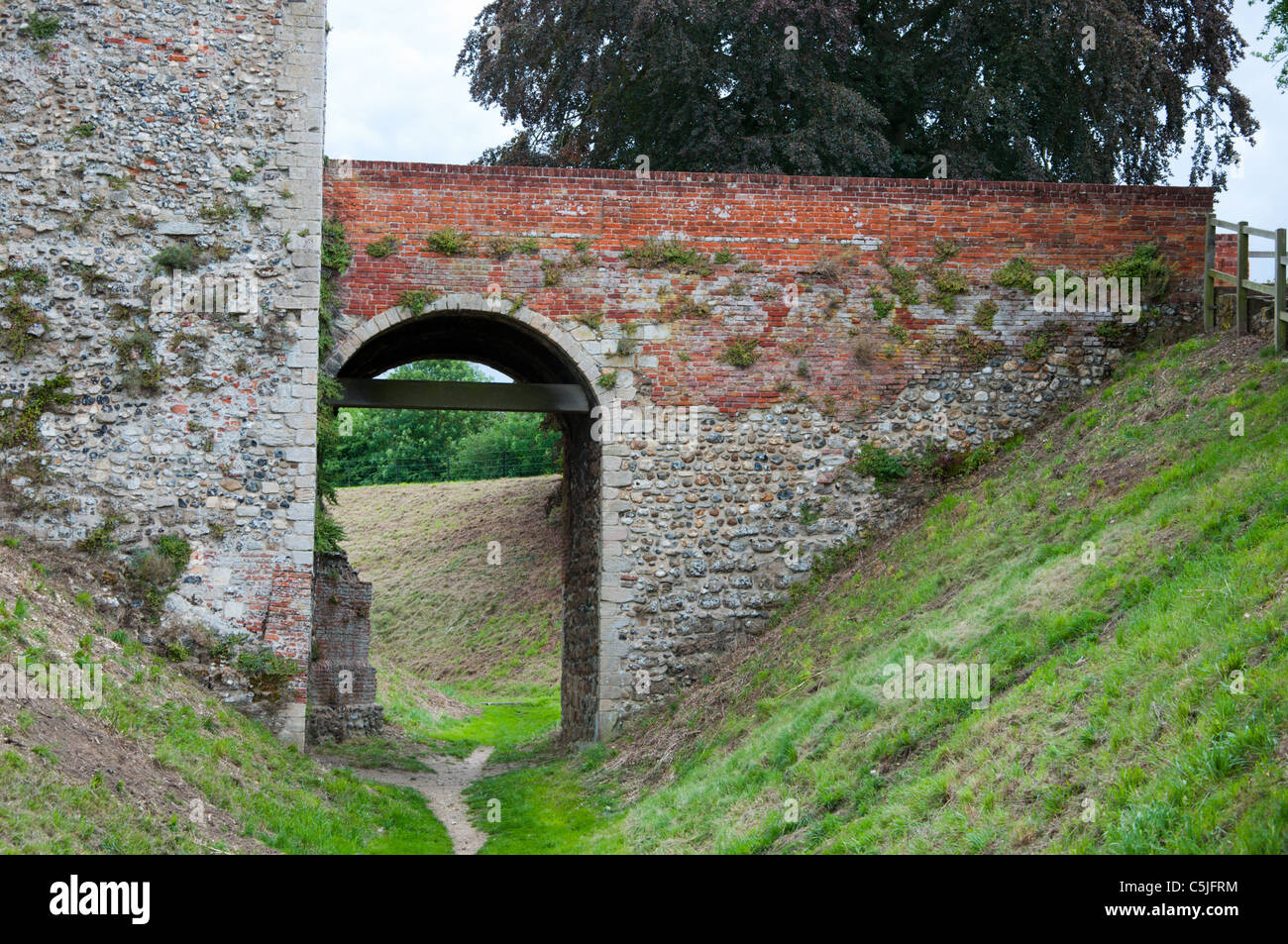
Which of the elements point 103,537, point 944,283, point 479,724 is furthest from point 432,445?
point 103,537

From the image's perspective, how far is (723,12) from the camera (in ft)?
63.1

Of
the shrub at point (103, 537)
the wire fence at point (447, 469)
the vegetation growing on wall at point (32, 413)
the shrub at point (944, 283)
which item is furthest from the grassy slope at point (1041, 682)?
the wire fence at point (447, 469)

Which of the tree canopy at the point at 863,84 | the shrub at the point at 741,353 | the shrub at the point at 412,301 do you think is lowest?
the shrub at the point at 741,353

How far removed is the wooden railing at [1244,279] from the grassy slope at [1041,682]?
0.54 meters

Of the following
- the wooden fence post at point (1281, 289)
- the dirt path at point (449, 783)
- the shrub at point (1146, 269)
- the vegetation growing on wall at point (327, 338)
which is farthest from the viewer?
the shrub at point (1146, 269)

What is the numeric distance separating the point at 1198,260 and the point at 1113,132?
5.51m

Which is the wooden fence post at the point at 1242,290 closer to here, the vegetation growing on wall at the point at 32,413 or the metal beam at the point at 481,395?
the metal beam at the point at 481,395

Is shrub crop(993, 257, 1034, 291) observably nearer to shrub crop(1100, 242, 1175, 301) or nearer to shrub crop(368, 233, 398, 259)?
shrub crop(1100, 242, 1175, 301)

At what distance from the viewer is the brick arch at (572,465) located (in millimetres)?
13625

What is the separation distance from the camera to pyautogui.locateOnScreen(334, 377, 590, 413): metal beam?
14.3m

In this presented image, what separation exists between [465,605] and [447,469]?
1843 cm

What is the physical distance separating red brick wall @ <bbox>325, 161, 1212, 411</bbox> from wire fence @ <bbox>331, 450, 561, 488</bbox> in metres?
26.7

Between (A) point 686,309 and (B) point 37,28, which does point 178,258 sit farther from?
(A) point 686,309

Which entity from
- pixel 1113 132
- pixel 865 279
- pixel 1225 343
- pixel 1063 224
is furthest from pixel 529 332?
pixel 1113 132
